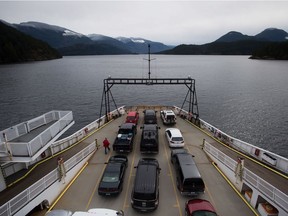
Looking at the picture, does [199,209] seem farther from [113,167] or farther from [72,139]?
[72,139]

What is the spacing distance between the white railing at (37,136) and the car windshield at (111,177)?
15.3 ft

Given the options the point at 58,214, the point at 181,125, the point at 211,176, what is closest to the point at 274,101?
the point at 181,125

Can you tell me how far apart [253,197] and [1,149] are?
49.6 feet

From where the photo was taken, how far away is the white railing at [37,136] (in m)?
13.2

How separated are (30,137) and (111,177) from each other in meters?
7.05

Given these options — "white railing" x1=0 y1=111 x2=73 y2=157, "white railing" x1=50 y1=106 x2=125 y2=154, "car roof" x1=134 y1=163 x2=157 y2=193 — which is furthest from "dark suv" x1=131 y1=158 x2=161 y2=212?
"white railing" x1=50 y1=106 x2=125 y2=154

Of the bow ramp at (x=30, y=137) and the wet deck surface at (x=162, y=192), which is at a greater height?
the bow ramp at (x=30, y=137)

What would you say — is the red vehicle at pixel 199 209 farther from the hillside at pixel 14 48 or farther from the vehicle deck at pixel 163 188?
the hillside at pixel 14 48

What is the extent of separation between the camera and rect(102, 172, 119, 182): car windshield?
1385cm

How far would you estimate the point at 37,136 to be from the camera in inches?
560

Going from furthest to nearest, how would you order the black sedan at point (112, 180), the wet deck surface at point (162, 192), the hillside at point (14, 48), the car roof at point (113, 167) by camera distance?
the hillside at point (14, 48)
the car roof at point (113, 167)
the black sedan at point (112, 180)
the wet deck surface at point (162, 192)

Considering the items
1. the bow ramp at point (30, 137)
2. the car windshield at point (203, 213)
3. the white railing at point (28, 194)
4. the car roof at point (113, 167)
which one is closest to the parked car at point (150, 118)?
the bow ramp at point (30, 137)

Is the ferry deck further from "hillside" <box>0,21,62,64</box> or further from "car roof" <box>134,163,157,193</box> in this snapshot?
"hillside" <box>0,21,62,64</box>

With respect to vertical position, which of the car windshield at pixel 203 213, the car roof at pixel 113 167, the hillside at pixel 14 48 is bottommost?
the car windshield at pixel 203 213
